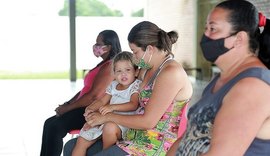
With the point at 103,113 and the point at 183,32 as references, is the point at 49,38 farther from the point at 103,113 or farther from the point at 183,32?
the point at 103,113

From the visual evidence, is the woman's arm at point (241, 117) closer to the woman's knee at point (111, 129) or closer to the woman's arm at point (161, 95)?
the woman's arm at point (161, 95)

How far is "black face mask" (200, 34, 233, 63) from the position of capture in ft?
4.84

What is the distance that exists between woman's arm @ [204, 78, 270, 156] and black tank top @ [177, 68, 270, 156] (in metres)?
0.06

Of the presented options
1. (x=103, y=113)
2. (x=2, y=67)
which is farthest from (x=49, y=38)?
(x=103, y=113)

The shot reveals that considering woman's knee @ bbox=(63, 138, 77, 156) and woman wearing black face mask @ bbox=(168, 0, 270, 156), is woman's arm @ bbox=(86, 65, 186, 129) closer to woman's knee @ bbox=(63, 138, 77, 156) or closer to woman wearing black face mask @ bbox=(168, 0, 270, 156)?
woman wearing black face mask @ bbox=(168, 0, 270, 156)

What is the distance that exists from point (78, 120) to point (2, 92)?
674cm

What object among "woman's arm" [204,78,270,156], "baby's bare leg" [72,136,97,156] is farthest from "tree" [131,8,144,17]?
"woman's arm" [204,78,270,156]

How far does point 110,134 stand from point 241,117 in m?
1.22

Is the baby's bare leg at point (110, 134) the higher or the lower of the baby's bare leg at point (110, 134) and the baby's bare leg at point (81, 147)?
the higher

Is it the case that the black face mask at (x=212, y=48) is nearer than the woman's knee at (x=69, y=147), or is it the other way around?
the black face mask at (x=212, y=48)

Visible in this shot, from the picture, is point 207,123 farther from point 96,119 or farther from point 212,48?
point 96,119

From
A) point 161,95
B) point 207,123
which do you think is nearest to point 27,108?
point 161,95

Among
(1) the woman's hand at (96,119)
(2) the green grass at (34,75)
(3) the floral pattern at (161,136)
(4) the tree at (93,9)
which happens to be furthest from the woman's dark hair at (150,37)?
(2) the green grass at (34,75)

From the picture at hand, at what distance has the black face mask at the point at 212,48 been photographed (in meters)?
1.48
